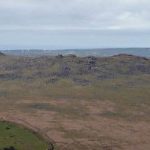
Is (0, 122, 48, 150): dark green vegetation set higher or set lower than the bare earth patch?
higher

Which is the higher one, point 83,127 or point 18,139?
point 18,139

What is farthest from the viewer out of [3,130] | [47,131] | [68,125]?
[68,125]

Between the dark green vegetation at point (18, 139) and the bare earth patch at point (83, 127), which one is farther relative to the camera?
the bare earth patch at point (83, 127)

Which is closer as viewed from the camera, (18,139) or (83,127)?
(18,139)

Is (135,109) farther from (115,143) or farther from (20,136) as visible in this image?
(20,136)

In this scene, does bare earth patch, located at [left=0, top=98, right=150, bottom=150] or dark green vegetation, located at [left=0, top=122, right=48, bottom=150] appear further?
bare earth patch, located at [left=0, top=98, right=150, bottom=150]

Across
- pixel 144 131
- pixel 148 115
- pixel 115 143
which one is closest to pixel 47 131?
pixel 115 143

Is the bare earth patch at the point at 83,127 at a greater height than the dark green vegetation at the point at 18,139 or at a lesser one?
lesser

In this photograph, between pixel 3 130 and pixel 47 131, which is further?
pixel 47 131
